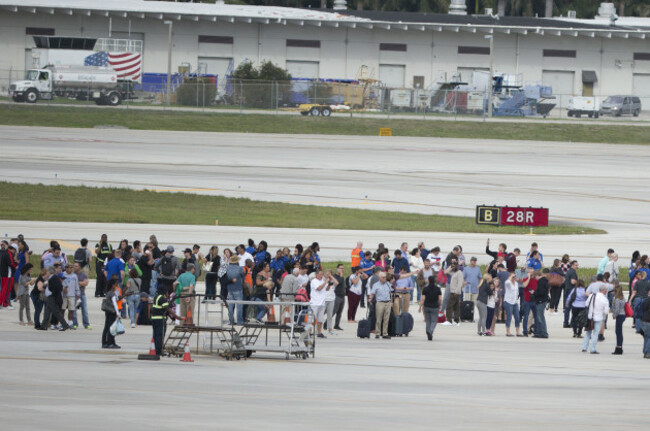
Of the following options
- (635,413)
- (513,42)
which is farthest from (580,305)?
(513,42)

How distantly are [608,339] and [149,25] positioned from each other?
64.5 m

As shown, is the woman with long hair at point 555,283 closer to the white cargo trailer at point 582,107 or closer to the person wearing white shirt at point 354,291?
the person wearing white shirt at point 354,291

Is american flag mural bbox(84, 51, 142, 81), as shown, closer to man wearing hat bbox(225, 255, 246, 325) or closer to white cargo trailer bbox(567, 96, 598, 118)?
white cargo trailer bbox(567, 96, 598, 118)

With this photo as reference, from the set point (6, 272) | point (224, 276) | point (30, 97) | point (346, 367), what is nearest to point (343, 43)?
point (30, 97)

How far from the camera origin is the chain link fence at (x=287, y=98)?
240ft

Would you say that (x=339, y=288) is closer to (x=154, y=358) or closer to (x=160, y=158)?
(x=154, y=358)

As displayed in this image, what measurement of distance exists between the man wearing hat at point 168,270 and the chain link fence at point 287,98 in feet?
158

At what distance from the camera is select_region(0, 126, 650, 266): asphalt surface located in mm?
36344

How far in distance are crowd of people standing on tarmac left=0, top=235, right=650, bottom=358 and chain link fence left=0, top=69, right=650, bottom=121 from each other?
45.9 m

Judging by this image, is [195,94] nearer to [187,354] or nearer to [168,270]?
[168,270]

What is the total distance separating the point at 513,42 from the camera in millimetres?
84500

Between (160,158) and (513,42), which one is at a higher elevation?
(513,42)

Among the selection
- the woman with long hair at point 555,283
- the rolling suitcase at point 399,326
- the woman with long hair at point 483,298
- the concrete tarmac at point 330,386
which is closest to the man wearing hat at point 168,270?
the concrete tarmac at point 330,386

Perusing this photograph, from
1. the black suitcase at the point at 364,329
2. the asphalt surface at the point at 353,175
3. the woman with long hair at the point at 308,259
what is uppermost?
the asphalt surface at the point at 353,175
